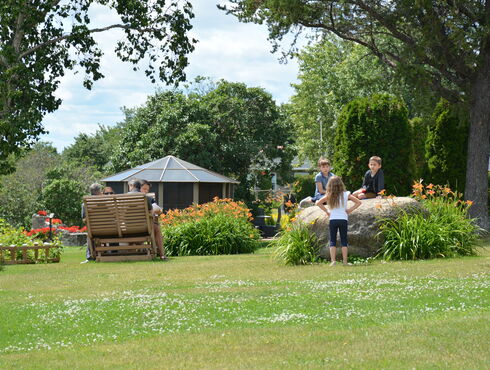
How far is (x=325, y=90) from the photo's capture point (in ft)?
154

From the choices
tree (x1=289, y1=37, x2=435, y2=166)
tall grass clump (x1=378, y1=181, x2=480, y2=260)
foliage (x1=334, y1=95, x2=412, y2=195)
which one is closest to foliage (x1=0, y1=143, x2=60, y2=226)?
tree (x1=289, y1=37, x2=435, y2=166)

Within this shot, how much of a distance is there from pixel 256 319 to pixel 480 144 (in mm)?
16928

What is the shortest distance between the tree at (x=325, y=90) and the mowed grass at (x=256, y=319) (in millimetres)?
33252

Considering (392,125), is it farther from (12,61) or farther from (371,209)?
(12,61)

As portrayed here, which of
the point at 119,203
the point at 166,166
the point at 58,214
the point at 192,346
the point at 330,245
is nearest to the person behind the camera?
the point at 192,346

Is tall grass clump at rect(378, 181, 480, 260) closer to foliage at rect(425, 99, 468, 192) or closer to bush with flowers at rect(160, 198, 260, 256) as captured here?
bush with flowers at rect(160, 198, 260, 256)

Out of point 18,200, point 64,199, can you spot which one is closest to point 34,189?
point 18,200

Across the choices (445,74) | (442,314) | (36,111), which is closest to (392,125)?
(445,74)

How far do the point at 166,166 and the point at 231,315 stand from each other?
20066mm

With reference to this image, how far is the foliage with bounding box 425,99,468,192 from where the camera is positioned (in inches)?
955

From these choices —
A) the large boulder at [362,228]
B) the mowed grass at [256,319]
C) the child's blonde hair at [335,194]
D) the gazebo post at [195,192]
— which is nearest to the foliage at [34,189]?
the gazebo post at [195,192]

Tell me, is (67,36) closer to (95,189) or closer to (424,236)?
(95,189)

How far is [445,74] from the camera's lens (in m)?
22.2

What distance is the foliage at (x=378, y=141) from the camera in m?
22.6
